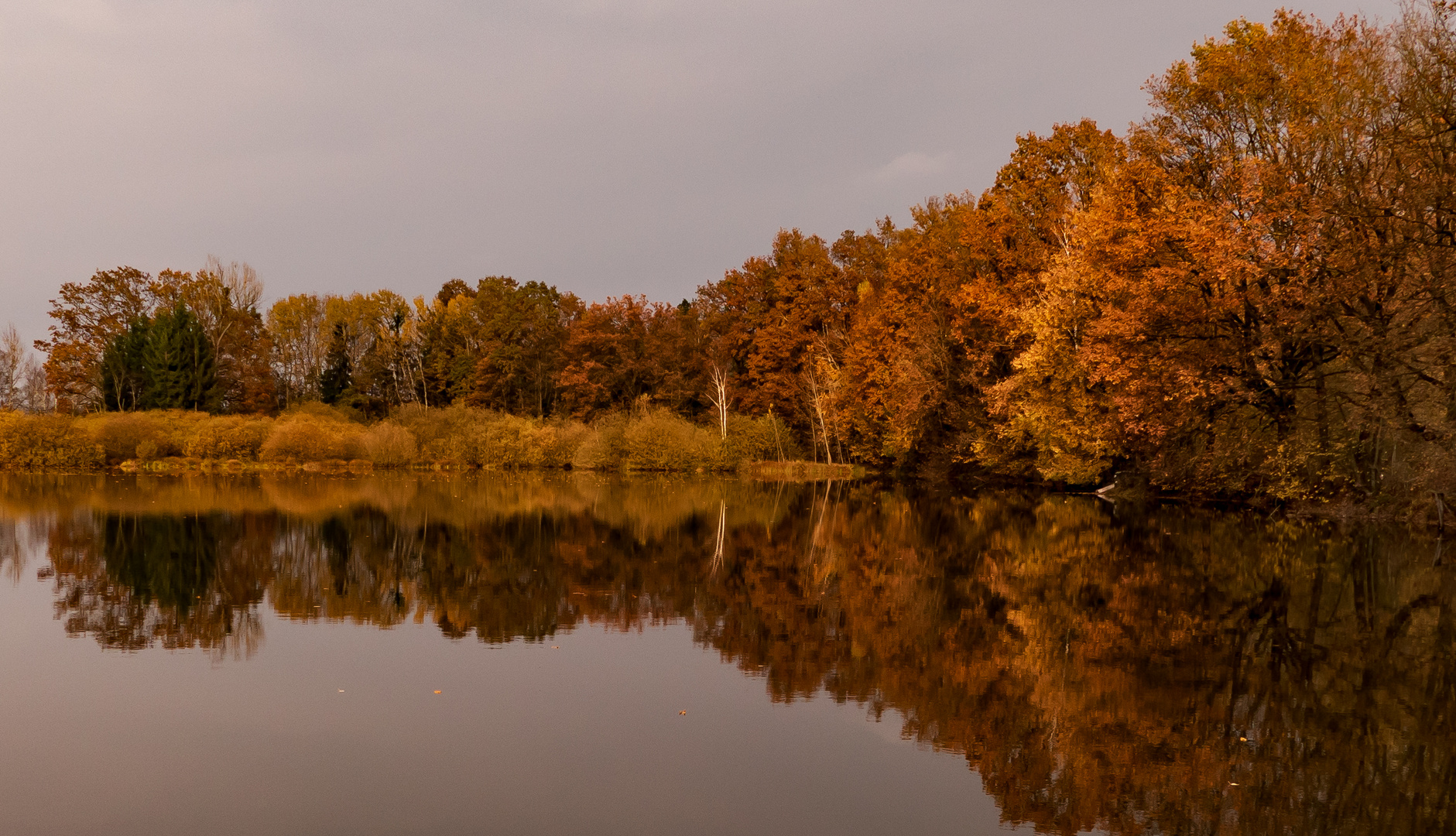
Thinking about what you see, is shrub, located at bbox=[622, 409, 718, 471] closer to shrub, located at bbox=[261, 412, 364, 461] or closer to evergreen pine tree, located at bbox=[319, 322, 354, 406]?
shrub, located at bbox=[261, 412, 364, 461]

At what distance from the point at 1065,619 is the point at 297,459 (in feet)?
156

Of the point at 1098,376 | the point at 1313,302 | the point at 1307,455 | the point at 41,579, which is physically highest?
the point at 1313,302

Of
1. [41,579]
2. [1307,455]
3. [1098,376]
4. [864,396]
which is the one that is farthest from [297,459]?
[1307,455]

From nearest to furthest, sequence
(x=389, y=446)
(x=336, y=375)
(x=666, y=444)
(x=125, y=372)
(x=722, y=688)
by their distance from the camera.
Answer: (x=722, y=688) → (x=666, y=444) → (x=389, y=446) → (x=125, y=372) → (x=336, y=375)

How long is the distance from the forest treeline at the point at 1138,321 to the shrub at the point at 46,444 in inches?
433

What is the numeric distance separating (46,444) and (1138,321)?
50.8m

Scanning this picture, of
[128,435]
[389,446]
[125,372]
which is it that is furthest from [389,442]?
[125,372]

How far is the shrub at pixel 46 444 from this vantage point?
1850 inches

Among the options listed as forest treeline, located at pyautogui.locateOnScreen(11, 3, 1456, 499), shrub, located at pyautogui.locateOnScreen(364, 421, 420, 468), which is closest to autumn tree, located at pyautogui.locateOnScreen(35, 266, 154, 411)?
forest treeline, located at pyautogui.locateOnScreen(11, 3, 1456, 499)

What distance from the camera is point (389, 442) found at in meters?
51.6

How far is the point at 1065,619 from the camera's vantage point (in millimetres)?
12695

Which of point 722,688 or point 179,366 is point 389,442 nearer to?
point 179,366

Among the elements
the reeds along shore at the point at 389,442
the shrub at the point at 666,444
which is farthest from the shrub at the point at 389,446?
the shrub at the point at 666,444

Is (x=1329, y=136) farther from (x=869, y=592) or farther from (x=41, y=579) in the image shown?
(x=41, y=579)
